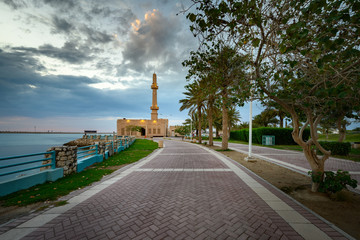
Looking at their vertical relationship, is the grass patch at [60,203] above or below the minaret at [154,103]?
below

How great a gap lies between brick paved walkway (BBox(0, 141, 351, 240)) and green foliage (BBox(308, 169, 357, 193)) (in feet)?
3.88

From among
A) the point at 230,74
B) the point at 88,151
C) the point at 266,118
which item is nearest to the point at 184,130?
the point at 266,118

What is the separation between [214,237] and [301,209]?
2.65m

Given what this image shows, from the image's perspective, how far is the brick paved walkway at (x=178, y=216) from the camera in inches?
113

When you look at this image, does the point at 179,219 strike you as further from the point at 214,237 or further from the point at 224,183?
the point at 224,183

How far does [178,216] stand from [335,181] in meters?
4.57

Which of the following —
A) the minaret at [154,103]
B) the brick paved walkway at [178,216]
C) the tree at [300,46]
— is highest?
the minaret at [154,103]

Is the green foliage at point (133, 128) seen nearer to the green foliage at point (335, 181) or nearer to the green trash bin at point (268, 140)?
the green trash bin at point (268, 140)

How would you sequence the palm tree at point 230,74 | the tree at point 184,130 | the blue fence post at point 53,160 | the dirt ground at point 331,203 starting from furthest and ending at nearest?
the tree at point 184,130, the blue fence post at point 53,160, the palm tree at point 230,74, the dirt ground at point 331,203

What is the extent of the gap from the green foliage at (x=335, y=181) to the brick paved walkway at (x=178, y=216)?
118 centimetres

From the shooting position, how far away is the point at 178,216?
137 inches

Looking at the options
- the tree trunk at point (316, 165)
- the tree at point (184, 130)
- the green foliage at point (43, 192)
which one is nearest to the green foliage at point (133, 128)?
the tree at point (184, 130)

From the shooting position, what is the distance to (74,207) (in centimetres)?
388

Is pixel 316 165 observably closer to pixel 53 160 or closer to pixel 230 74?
pixel 230 74
